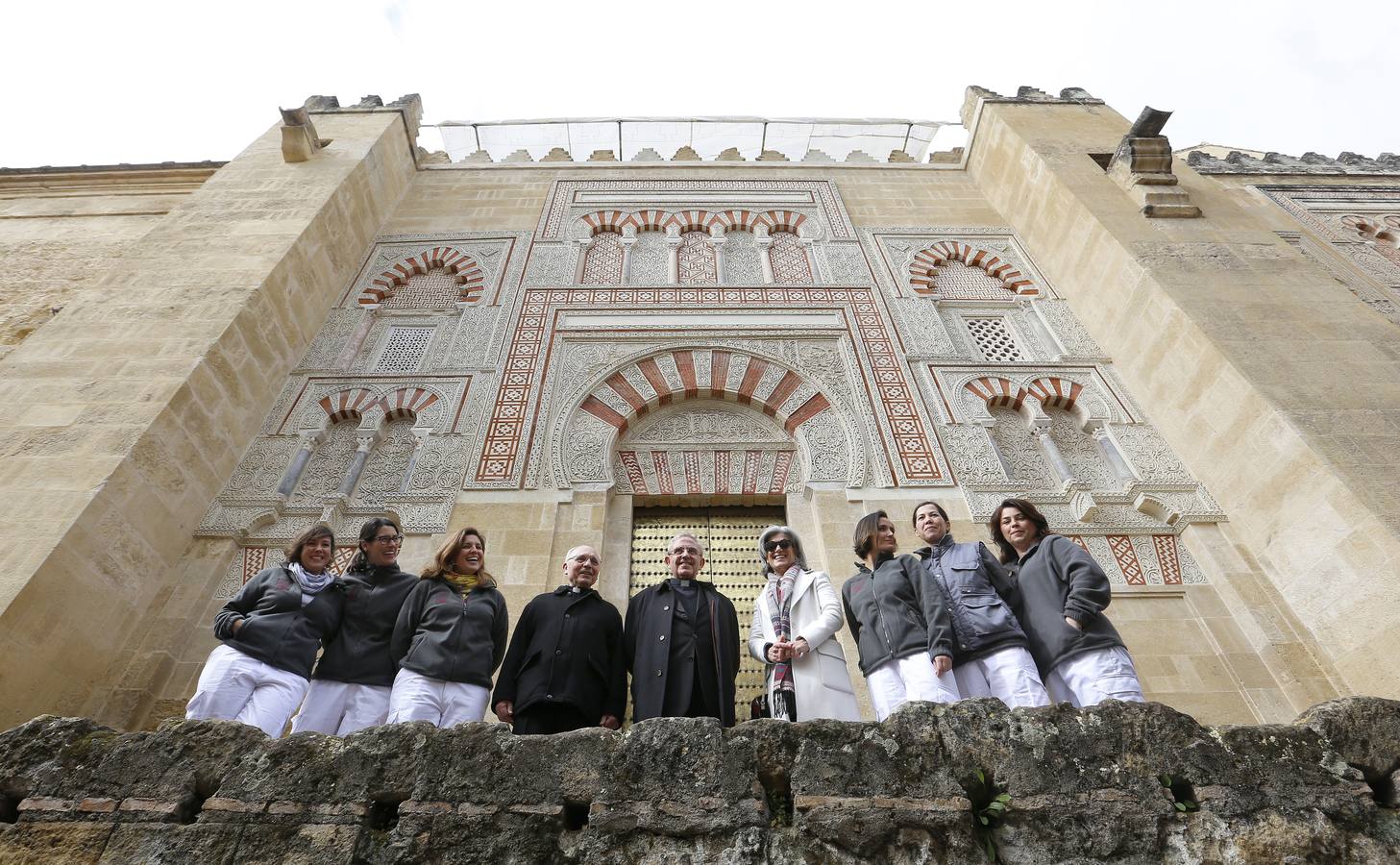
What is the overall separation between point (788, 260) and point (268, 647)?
4961 millimetres

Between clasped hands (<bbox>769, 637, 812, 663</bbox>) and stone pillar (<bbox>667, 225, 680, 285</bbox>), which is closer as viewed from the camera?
clasped hands (<bbox>769, 637, 812, 663</bbox>)

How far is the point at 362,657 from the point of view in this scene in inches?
108

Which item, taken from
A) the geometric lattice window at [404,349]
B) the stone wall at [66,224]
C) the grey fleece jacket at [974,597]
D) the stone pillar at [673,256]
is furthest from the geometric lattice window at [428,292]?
the grey fleece jacket at [974,597]

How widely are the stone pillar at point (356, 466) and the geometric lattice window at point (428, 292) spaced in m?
1.55

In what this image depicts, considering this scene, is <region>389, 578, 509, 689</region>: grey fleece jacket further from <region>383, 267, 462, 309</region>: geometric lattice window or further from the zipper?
<region>383, 267, 462, 309</region>: geometric lattice window

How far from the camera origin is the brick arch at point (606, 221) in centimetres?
691

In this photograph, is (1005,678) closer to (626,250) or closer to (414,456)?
(414,456)

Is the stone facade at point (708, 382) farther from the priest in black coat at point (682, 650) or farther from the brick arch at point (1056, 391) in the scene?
the priest in black coat at point (682, 650)

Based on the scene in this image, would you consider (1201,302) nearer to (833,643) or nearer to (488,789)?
(833,643)

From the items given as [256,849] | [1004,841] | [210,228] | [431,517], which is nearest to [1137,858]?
[1004,841]

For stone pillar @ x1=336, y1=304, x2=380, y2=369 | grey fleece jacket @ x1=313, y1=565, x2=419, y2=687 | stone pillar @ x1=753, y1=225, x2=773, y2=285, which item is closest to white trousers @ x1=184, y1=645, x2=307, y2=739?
grey fleece jacket @ x1=313, y1=565, x2=419, y2=687

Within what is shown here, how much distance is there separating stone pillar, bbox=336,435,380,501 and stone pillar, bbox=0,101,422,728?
2.07ft

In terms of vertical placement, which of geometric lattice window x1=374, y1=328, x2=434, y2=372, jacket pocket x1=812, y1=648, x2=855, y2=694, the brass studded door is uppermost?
geometric lattice window x1=374, y1=328, x2=434, y2=372

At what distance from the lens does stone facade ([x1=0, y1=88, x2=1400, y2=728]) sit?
12.5 feet
